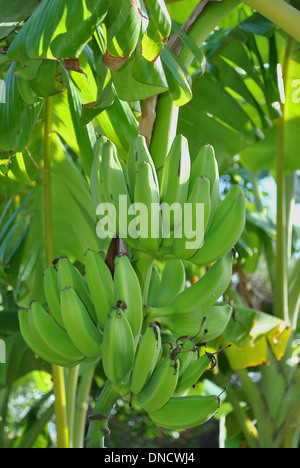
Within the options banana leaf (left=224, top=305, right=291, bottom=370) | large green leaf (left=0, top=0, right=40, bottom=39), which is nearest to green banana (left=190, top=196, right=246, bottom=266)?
large green leaf (left=0, top=0, right=40, bottom=39)

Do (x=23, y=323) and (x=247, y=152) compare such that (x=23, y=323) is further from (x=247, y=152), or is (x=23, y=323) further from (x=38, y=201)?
(x=247, y=152)

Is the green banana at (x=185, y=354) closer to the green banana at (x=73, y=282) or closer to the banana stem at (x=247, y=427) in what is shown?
the green banana at (x=73, y=282)

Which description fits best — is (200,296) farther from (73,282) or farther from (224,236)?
(73,282)

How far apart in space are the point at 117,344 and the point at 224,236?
23cm

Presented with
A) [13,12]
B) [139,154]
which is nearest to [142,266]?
[139,154]

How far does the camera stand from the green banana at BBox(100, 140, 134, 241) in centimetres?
80

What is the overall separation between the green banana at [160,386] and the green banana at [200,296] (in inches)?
3.2

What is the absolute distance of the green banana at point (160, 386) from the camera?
2.45 feet

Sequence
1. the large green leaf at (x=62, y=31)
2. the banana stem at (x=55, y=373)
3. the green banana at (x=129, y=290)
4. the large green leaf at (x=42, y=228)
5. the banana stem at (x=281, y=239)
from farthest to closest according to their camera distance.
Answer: the banana stem at (x=281, y=239), the large green leaf at (x=42, y=228), the banana stem at (x=55, y=373), the green banana at (x=129, y=290), the large green leaf at (x=62, y=31)

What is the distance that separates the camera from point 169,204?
2.68ft

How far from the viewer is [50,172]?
140cm

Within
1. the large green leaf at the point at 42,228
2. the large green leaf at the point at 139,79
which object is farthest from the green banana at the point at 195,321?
the large green leaf at the point at 42,228

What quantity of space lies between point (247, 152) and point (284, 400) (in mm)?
958

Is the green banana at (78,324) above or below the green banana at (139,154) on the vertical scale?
below
